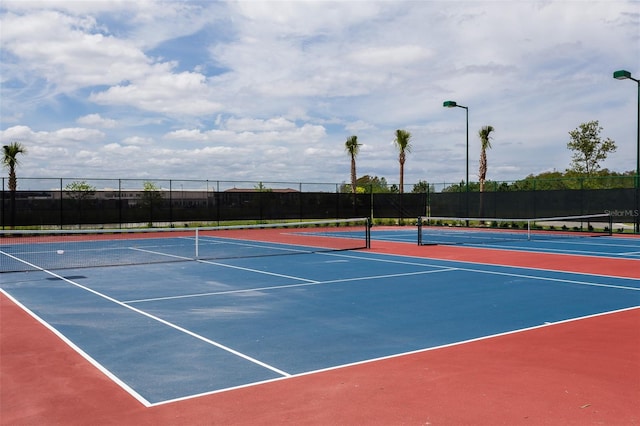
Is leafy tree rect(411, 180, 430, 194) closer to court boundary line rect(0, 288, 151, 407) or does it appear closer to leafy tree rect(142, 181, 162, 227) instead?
leafy tree rect(142, 181, 162, 227)

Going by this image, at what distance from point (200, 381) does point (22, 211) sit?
25746mm

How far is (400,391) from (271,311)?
398 centimetres

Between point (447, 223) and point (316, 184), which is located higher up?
point (316, 184)

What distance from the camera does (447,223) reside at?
118ft

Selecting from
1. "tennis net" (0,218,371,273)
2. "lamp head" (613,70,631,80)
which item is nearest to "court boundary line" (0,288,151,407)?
"tennis net" (0,218,371,273)

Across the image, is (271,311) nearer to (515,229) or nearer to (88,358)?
(88,358)

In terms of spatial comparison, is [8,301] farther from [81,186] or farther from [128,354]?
[81,186]

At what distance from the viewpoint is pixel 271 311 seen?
8.89 metres

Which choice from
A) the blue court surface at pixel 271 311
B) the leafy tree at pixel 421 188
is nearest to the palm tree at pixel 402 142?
the leafy tree at pixel 421 188

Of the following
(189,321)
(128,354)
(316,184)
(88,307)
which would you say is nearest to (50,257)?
(88,307)

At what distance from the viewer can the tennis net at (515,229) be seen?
2555cm

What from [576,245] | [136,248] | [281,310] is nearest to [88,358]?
[281,310]

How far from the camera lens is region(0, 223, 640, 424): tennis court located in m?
5.89

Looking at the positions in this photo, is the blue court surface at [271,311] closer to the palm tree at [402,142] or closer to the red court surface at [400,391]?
the red court surface at [400,391]
